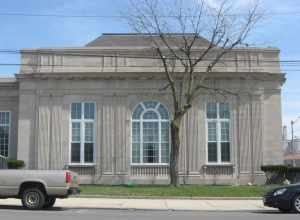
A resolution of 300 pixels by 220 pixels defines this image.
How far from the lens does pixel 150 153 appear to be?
3894 centimetres

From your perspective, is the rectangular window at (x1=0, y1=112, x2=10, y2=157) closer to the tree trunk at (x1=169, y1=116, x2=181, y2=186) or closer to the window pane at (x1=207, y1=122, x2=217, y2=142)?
the tree trunk at (x1=169, y1=116, x2=181, y2=186)

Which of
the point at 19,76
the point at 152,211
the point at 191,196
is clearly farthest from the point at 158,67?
the point at 152,211

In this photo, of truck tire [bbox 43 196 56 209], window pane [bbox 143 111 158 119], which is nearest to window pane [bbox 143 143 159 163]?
window pane [bbox 143 111 158 119]

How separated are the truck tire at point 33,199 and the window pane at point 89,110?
755 inches

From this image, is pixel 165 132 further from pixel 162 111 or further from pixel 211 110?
pixel 211 110

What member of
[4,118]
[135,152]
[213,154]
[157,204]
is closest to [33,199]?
[157,204]

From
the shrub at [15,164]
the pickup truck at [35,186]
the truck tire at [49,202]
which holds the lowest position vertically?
the truck tire at [49,202]

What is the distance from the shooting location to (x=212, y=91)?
3900 cm

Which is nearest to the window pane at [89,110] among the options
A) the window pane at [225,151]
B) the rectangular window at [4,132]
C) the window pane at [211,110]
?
the rectangular window at [4,132]

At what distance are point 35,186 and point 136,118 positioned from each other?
19.3 m

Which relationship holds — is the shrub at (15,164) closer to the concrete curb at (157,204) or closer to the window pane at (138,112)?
the window pane at (138,112)

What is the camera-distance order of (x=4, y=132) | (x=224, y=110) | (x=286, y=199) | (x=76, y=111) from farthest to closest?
(x=4, y=132) < (x=76, y=111) < (x=224, y=110) < (x=286, y=199)

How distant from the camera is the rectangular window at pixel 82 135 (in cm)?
3912

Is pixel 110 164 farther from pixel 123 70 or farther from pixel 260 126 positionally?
pixel 260 126
